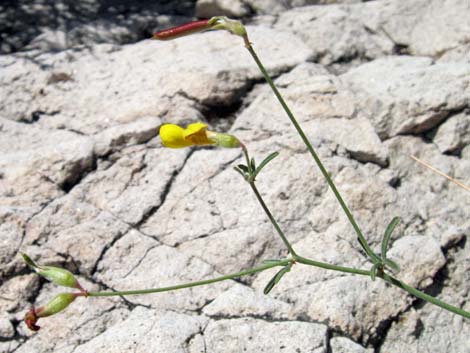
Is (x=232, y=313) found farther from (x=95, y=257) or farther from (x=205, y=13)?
(x=205, y=13)

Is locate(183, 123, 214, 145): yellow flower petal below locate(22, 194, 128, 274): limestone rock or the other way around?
the other way around

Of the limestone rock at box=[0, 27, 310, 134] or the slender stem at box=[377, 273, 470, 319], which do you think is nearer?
the slender stem at box=[377, 273, 470, 319]

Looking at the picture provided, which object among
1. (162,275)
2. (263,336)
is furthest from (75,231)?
(263,336)

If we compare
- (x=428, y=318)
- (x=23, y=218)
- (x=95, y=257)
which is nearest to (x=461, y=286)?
(x=428, y=318)

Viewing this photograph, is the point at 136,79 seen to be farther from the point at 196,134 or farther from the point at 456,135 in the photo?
the point at 456,135

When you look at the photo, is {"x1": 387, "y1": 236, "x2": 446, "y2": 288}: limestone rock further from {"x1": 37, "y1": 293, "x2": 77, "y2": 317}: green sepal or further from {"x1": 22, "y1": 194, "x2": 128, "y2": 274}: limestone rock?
{"x1": 37, "y1": 293, "x2": 77, "y2": 317}: green sepal

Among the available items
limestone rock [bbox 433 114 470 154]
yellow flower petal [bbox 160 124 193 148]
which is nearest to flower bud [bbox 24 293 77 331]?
yellow flower petal [bbox 160 124 193 148]

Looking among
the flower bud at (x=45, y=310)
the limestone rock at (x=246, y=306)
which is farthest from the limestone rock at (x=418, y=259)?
the flower bud at (x=45, y=310)

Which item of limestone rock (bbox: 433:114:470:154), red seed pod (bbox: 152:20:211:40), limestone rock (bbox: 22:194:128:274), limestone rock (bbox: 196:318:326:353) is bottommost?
limestone rock (bbox: 196:318:326:353)
